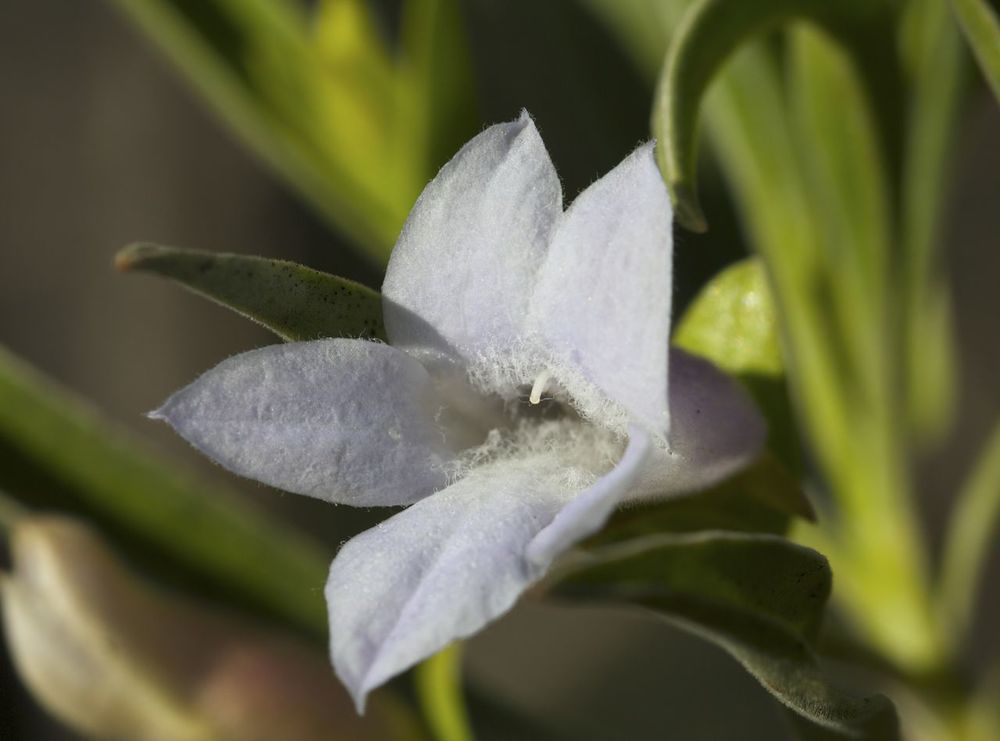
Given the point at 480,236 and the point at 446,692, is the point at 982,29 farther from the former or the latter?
the point at 446,692

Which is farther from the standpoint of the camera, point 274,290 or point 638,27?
point 638,27

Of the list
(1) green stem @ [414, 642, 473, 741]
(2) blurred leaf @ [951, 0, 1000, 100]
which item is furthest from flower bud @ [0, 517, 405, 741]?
(2) blurred leaf @ [951, 0, 1000, 100]

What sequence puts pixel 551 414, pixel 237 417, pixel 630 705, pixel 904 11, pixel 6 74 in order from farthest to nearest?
1. pixel 6 74
2. pixel 630 705
3. pixel 904 11
4. pixel 551 414
5. pixel 237 417

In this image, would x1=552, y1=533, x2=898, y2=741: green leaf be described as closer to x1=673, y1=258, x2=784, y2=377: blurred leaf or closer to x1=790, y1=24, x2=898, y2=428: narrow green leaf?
x1=673, y1=258, x2=784, y2=377: blurred leaf

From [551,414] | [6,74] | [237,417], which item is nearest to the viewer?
[237,417]

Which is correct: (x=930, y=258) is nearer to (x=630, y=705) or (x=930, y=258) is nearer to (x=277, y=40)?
(x=277, y=40)

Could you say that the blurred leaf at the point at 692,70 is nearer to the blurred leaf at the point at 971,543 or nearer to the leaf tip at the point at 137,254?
the leaf tip at the point at 137,254

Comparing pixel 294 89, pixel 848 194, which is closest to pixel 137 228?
pixel 294 89

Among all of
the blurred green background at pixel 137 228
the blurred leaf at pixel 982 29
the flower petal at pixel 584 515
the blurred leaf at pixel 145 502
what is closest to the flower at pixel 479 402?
the flower petal at pixel 584 515

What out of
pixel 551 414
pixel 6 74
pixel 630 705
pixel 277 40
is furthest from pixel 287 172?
pixel 6 74
